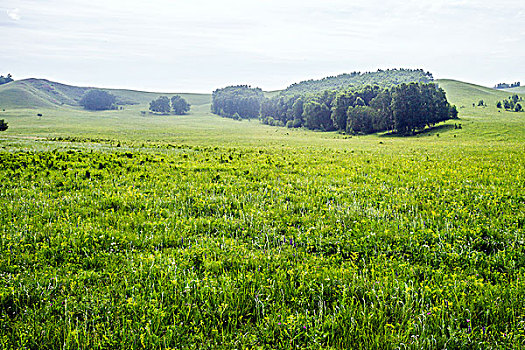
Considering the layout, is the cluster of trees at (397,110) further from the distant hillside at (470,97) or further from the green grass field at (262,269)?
the green grass field at (262,269)

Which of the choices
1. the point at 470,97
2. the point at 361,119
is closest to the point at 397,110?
the point at 361,119

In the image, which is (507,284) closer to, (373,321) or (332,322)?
(373,321)

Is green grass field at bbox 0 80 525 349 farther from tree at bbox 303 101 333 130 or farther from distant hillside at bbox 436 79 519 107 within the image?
distant hillside at bbox 436 79 519 107

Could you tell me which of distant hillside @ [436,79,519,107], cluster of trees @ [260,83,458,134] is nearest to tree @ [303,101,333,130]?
cluster of trees @ [260,83,458,134]

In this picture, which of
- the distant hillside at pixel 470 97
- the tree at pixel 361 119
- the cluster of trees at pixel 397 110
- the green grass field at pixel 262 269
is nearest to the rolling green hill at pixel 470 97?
the distant hillside at pixel 470 97

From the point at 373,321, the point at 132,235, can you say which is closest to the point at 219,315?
the point at 373,321

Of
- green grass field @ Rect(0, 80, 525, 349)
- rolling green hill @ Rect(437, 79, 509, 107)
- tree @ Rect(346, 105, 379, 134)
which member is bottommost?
green grass field @ Rect(0, 80, 525, 349)

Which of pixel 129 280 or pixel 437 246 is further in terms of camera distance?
pixel 437 246

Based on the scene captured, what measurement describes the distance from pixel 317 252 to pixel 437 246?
2.28 meters

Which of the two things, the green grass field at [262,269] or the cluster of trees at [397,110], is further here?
the cluster of trees at [397,110]

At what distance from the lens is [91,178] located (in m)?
12.0

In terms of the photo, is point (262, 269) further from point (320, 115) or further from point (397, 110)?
point (320, 115)

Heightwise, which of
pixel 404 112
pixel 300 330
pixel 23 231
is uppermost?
pixel 404 112

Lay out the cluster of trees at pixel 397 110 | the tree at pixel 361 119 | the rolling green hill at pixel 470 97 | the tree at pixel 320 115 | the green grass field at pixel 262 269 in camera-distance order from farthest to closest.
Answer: the rolling green hill at pixel 470 97 → the tree at pixel 320 115 → the tree at pixel 361 119 → the cluster of trees at pixel 397 110 → the green grass field at pixel 262 269
